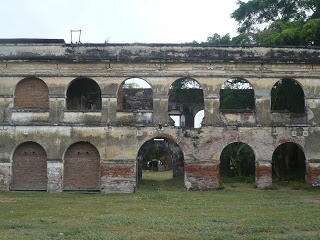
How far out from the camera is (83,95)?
23.8m

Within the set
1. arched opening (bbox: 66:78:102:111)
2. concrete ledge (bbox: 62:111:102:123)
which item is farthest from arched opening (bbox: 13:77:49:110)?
arched opening (bbox: 66:78:102:111)

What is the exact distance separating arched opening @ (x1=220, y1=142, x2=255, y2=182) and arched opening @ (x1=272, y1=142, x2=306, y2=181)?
1561 mm

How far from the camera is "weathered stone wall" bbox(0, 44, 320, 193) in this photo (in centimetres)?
2078

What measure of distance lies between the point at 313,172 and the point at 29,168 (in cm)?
1335

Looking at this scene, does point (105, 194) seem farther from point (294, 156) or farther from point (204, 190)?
point (294, 156)

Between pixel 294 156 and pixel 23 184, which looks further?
pixel 294 156

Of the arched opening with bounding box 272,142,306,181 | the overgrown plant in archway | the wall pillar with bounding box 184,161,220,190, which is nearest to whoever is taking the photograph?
the wall pillar with bounding box 184,161,220,190

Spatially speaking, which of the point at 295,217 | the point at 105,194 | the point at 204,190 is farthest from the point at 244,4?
the point at 295,217

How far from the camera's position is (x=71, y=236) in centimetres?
1023

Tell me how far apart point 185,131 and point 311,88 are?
635 centimetres

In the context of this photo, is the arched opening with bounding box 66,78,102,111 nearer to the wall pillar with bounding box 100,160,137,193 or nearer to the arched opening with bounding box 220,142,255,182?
the wall pillar with bounding box 100,160,137,193

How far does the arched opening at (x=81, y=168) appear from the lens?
21109 mm

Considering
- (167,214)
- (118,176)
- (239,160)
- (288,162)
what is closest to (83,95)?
(118,176)

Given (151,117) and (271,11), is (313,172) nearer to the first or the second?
(151,117)
